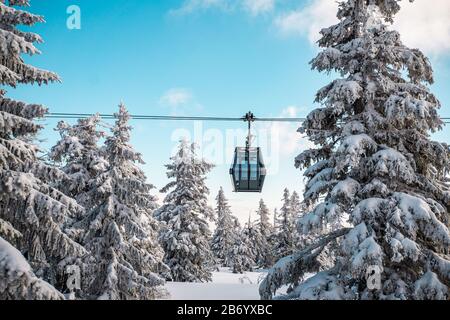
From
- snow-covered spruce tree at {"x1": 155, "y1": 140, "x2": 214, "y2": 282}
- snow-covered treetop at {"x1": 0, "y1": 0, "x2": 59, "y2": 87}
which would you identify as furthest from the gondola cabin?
snow-covered spruce tree at {"x1": 155, "y1": 140, "x2": 214, "y2": 282}

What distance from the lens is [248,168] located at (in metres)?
13.2

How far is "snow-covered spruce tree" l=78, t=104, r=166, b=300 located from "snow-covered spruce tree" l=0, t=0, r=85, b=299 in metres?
8.02

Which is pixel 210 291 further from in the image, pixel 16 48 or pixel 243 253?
pixel 243 253

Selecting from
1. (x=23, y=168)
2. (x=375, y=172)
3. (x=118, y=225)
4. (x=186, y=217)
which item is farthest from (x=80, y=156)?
(x=375, y=172)

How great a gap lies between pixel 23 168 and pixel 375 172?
917 centimetres

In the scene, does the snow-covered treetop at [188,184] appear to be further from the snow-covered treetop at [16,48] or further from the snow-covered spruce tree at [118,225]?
the snow-covered treetop at [16,48]

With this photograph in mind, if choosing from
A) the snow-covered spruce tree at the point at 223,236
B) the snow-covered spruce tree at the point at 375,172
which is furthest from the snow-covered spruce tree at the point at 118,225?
the snow-covered spruce tree at the point at 223,236

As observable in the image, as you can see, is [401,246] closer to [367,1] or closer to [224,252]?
[367,1]

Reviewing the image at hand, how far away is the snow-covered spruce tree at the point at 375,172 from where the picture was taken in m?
8.89

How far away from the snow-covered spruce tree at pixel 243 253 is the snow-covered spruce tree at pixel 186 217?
2365 cm

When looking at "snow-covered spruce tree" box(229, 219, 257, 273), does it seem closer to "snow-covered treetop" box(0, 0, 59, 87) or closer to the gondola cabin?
the gondola cabin

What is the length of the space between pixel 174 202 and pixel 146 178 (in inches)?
276

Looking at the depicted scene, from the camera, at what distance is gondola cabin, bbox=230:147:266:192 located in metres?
13.2
